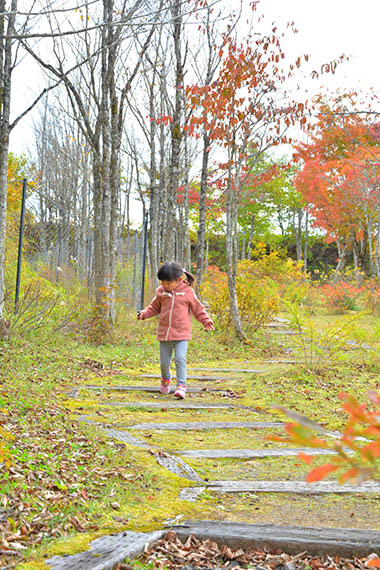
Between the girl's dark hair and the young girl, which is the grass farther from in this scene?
the girl's dark hair

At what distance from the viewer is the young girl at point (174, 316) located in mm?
5980

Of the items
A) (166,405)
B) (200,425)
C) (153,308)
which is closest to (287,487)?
(200,425)

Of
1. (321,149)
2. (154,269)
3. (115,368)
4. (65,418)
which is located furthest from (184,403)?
(321,149)


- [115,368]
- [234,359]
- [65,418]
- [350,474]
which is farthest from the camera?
[234,359]

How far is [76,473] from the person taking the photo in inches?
118

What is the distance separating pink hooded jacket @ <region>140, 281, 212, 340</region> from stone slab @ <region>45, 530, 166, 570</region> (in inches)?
147

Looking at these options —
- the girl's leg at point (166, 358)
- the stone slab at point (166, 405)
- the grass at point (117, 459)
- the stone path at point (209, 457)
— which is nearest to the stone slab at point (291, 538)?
the stone path at point (209, 457)

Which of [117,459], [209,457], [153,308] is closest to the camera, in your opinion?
[117,459]

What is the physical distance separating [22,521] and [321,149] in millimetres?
21718

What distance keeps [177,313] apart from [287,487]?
3.25 metres

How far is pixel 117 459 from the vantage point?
10.9 feet

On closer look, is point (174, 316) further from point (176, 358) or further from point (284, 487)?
point (284, 487)

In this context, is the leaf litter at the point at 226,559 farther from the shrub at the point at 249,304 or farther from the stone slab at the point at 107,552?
the shrub at the point at 249,304

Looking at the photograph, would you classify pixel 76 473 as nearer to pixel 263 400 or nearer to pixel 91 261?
pixel 263 400
